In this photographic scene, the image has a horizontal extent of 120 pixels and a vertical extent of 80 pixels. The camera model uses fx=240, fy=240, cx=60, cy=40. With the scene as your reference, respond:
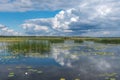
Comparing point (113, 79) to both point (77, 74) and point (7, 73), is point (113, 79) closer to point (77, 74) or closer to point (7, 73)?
point (77, 74)

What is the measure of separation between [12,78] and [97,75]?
6850mm

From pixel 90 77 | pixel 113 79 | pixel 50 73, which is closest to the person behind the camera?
pixel 113 79

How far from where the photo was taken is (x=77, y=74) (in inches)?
790

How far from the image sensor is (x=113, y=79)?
58.1 ft

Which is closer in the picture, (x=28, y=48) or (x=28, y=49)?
(x=28, y=49)

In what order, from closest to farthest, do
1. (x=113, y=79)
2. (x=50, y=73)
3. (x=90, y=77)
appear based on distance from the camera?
(x=113, y=79) < (x=90, y=77) < (x=50, y=73)

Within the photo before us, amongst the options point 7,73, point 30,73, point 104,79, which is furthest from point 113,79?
point 7,73

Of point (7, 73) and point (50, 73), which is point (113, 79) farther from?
point (7, 73)

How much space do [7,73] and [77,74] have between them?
5936 mm

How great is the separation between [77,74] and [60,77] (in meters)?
1.97

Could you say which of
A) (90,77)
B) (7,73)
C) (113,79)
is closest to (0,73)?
(7,73)

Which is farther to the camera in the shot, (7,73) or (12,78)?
(7,73)

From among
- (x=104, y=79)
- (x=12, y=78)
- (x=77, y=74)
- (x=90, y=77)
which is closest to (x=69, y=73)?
(x=77, y=74)

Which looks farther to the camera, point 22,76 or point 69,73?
point 69,73
